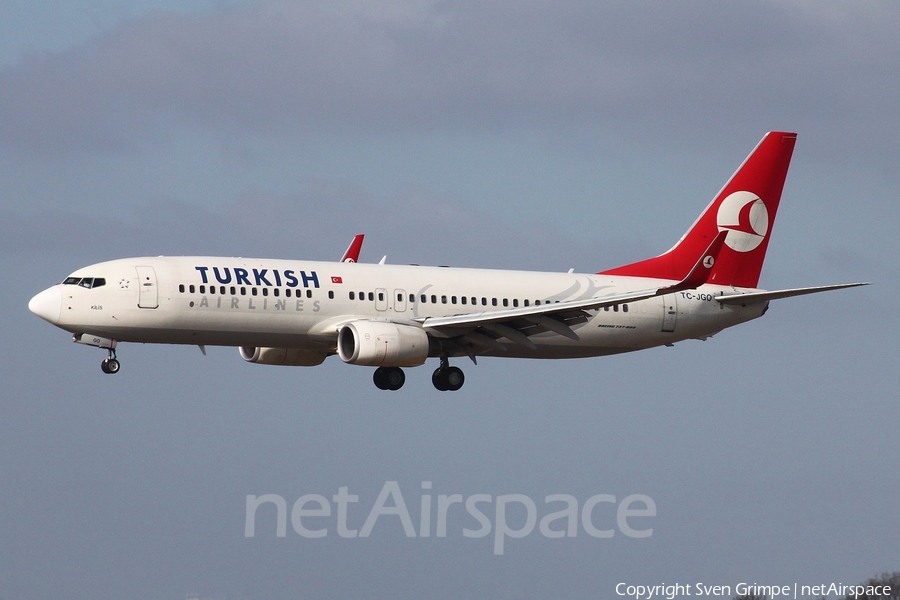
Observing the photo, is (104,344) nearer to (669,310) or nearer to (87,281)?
(87,281)

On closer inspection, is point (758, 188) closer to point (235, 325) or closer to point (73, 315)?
point (235, 325)

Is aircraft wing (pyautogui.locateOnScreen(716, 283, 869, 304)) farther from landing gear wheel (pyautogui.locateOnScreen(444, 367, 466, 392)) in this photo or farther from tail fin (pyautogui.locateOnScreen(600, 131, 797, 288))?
landing gear wheel (pyautogui.locateOnScreen(444, 367, 466, 392))

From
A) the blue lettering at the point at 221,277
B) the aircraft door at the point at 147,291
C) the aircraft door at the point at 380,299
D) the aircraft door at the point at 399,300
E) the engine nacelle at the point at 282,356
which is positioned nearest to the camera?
the aircraft door at the point at 147,291

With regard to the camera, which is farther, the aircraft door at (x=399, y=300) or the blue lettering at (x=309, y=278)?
the aircraft door at (x=399, y=300)

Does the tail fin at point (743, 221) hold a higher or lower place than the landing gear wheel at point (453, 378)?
higher

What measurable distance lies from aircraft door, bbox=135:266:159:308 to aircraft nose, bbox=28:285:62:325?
106 inches

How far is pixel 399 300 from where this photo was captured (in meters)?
56.1

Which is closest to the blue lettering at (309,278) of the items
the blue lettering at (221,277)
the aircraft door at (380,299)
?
the aircraft door at (380,299)

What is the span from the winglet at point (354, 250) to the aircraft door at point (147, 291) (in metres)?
11.6

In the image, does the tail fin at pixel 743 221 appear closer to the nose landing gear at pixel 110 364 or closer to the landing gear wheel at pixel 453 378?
the landing gear wheel at pixel 453 378

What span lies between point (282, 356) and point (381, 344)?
7076 mm

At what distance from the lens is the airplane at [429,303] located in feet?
172

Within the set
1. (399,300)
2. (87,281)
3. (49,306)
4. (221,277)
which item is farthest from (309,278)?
(49,306)

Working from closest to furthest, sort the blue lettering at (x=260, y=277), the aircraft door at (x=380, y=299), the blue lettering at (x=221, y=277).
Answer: the blue lettering at (x=221, y=277)
the blue lettering at (x=260, y=277)
the aircraft door at (x=380, y=299)
